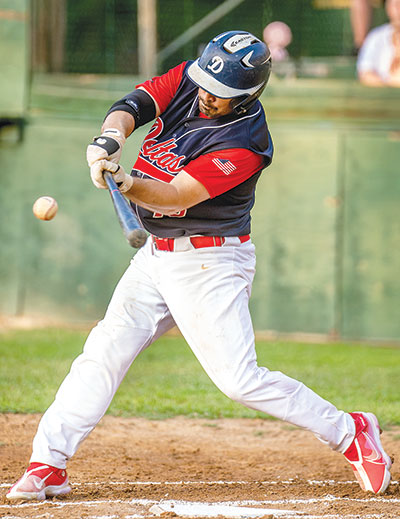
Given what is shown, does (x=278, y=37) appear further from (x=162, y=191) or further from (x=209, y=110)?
(x=162, y=191)

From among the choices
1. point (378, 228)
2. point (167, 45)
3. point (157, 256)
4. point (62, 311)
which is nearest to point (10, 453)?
point (157, 256)

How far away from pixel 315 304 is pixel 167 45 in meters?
3.30

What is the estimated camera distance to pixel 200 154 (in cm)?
350

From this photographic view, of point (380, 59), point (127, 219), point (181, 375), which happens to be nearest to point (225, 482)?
point (127, 219)

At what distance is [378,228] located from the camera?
8.58 metres

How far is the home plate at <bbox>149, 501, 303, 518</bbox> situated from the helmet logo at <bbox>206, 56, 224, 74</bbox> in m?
1.82

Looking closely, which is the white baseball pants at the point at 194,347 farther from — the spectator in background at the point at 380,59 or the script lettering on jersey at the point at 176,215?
the spectator in background at the point at 380,59

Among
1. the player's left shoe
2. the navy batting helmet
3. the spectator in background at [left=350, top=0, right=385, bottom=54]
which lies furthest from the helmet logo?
the spectator in background at [left=350, top=0, right=385, bottom=54]

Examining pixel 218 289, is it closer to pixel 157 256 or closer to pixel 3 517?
pixel 157 256

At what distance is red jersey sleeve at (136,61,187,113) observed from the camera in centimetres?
377

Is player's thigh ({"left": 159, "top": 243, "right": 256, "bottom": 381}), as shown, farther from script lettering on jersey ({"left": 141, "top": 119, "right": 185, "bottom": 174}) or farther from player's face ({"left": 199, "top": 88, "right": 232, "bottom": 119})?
player's face ({"left": 199, "top": 88, "right": 232, "bottom": 119})

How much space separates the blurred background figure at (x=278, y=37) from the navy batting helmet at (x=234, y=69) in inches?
220

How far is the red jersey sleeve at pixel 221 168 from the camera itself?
3359 millimetres

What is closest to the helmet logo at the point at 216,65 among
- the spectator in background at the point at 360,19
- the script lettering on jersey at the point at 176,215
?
the script lettering on jersey at the point at 176,215
